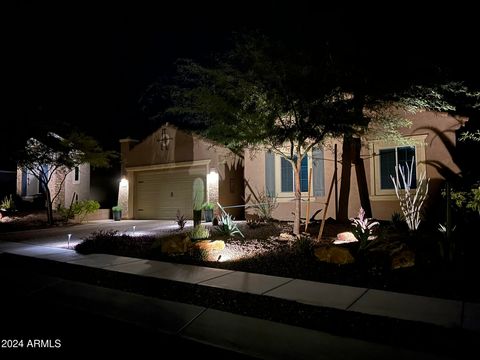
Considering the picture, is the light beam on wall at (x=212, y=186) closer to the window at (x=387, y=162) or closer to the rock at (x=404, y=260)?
the window at (x=387, y=162)

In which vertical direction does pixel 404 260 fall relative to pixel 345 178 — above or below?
below

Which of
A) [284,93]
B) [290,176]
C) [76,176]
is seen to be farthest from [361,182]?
[76,176]

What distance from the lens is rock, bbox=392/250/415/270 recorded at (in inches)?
210

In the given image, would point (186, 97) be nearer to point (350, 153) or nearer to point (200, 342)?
point (350, 153)

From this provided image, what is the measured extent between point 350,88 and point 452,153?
4.63 m

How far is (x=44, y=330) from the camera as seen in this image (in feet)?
13.7

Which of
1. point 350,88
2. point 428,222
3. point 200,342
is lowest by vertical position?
point 200,342

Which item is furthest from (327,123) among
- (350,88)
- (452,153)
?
(452,153)

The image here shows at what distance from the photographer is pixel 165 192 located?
1653cm

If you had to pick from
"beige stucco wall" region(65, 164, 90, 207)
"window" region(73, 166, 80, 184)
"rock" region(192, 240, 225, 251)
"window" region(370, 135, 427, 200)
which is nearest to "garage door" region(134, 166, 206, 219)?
"beige stucco wall" region(65, 164, 90, 207)

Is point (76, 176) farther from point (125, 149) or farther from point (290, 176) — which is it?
point (290, 176)

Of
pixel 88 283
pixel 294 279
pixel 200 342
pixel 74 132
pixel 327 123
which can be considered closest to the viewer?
pixel 200 342

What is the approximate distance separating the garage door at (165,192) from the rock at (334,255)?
9.70 m

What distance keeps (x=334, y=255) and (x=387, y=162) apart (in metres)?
6.72
